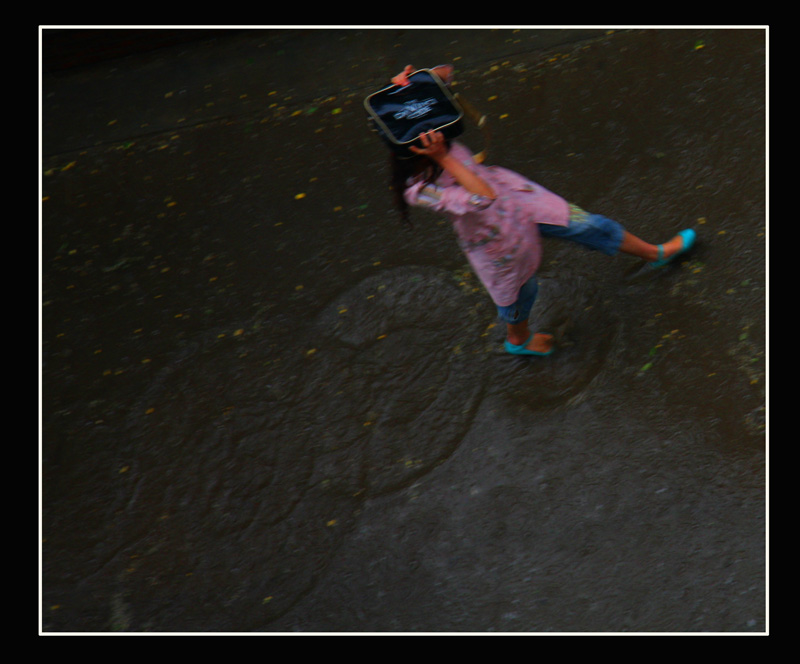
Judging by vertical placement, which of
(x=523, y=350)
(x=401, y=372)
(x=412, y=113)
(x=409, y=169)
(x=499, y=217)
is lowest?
(x=401, y=372)

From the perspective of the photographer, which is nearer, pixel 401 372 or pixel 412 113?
pixel 412 113

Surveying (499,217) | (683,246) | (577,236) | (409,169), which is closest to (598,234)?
(577,236)

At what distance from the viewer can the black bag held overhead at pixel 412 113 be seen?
3.25 metres

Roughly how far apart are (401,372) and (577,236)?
1.25 m

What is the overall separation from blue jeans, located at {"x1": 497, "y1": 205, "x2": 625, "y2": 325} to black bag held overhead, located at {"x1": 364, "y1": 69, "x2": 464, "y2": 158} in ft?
2.53

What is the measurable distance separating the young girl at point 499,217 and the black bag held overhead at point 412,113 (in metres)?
0.05

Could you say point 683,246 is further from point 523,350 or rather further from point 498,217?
point 498,217

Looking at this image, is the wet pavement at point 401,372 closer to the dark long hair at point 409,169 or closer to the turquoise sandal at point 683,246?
the turquoise sandal at point 683,246

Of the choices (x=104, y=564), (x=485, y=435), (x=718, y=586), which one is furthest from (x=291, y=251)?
(x=718, y=586)

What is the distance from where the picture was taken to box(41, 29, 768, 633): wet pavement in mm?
3793

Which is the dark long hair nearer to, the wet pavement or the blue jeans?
the blue jeans

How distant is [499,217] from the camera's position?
3.52m

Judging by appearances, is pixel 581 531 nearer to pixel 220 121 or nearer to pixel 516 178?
pixel 516 178
